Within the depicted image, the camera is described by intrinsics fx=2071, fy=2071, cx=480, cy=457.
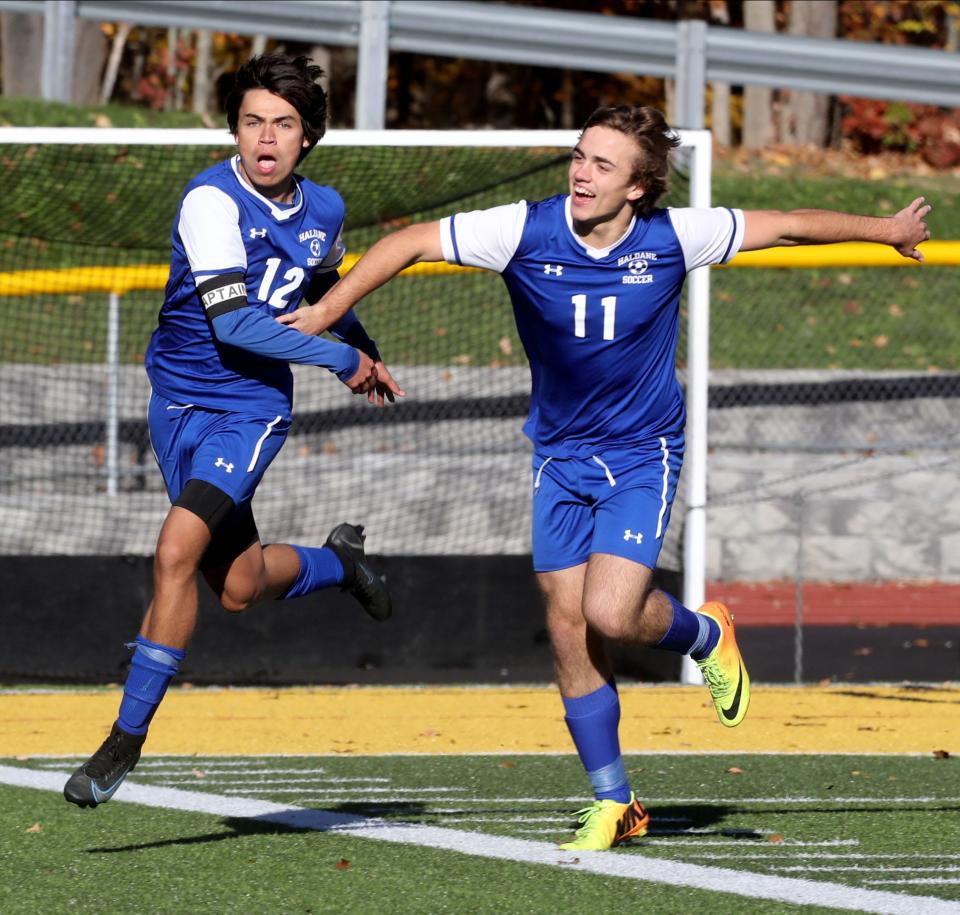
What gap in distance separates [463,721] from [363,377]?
3.79 meters

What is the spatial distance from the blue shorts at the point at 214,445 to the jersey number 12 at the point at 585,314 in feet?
3.42

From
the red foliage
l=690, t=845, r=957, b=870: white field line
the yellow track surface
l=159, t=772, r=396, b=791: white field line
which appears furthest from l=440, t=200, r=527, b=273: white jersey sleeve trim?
the red foliage

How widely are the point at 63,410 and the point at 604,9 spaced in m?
14.2

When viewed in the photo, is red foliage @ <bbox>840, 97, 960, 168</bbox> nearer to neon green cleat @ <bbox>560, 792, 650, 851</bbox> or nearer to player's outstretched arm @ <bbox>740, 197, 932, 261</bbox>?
player's outstretched arm @ <bbox>740, 197, 932, 261</bbox>

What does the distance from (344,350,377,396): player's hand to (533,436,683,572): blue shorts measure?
0.58m

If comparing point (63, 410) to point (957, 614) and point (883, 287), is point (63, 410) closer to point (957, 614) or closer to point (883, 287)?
point (957, 614)

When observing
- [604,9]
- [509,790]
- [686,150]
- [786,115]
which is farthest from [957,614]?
[604,9]

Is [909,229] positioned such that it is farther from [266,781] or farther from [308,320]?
[266,781]

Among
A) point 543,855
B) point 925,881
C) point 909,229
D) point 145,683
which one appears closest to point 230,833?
point 145,683

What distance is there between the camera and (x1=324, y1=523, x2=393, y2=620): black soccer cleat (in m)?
7.61

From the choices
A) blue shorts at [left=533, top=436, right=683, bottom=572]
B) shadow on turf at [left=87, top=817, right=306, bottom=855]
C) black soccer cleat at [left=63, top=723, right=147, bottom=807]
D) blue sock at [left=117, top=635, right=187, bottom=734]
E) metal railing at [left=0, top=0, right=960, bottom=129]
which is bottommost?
shadow on turf at [left=87, top=817, right=306, bottom=855]

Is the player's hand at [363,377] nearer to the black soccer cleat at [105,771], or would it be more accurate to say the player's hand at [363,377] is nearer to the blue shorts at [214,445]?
the blue shorts at [214,445]

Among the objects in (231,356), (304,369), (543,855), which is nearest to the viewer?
(543,855)

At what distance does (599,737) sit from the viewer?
21.0 feet
